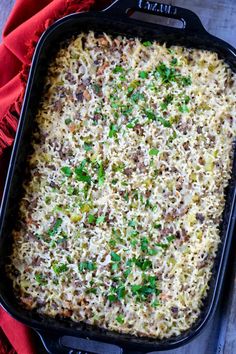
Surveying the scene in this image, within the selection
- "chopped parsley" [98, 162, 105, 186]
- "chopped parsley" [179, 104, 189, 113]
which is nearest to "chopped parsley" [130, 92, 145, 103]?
"chopped parsley" [179, 104, 189, 113]

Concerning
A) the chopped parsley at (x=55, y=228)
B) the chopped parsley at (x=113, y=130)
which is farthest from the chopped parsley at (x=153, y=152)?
the chopped parsley at (x=55, y=228)

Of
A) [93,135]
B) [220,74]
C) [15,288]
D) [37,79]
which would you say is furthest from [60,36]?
[15,288]

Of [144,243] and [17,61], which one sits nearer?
[144,243]

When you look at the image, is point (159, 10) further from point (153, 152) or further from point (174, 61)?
point (153, 152)

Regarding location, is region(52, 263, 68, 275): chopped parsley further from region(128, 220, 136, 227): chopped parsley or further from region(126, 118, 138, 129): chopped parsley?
region(126, 118, 138, 129): chopped parsley

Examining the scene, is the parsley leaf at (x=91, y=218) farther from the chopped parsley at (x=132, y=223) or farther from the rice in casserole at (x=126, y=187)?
the chopped parsley at (x=132, y=223)

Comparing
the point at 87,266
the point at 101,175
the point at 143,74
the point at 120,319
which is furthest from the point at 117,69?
the point at 120,319
